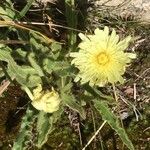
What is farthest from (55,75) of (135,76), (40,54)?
(135,76)

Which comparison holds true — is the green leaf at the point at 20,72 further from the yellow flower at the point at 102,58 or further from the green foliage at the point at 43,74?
the yellow flower at the point at 102,58

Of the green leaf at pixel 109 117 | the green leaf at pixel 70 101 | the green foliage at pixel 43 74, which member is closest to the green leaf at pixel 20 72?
the green foliage at pixel 43 74

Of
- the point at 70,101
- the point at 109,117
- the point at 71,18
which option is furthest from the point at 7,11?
the point at 109,117

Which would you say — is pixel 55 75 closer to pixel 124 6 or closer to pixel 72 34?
pixel 72 34

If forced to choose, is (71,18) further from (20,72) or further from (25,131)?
A: (25,131)

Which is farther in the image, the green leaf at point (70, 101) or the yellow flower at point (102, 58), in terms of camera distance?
the green leaf at point (70, 101)

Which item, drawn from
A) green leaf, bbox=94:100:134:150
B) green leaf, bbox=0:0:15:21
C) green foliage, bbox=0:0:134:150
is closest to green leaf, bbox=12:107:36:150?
green foliage, bbox=0:0:134:150

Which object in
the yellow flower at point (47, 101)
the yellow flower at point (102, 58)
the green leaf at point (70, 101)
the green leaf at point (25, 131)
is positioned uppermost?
the yellow flower at point (102, 58)
